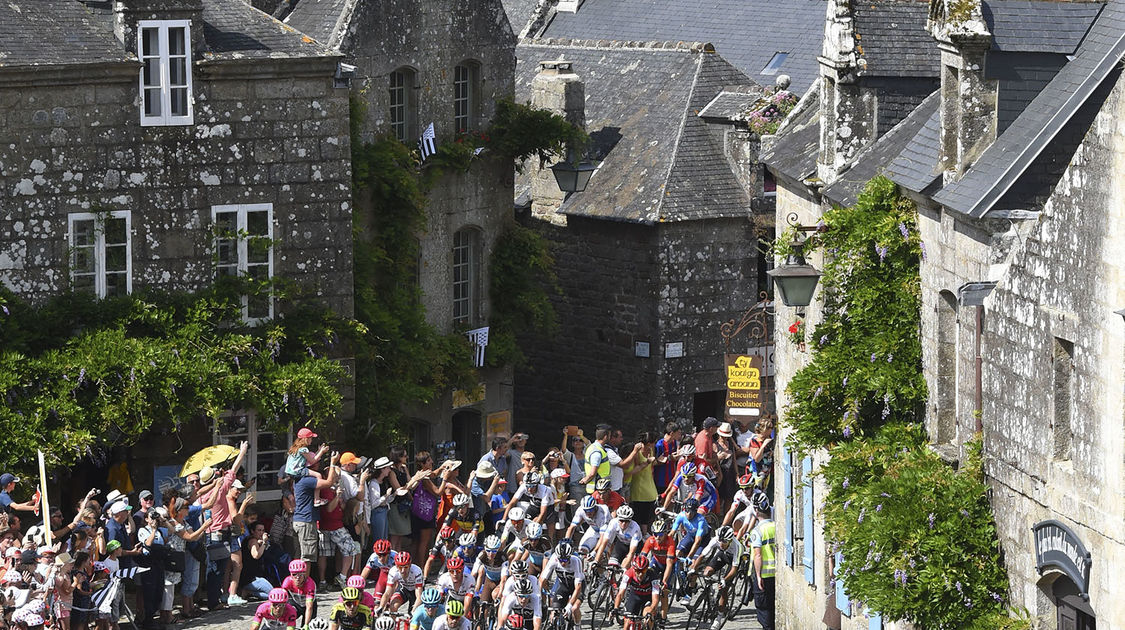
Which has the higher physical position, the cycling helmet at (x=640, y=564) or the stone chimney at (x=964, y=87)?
the stone chimney at (x=964, y=87)

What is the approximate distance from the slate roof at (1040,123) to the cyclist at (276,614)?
6.32 meters

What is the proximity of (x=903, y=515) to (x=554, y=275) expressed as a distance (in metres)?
13.7

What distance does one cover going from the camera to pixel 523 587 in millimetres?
20562

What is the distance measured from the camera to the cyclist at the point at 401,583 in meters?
19.9

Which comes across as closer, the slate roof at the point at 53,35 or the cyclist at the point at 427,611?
the cyclist at the point at 427,611

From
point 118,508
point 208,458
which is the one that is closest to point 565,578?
point 208,458

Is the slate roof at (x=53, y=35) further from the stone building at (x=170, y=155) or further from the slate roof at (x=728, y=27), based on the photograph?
the slate roof at (x=728, y=27)

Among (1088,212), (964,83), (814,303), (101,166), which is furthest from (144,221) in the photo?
(1088,212)

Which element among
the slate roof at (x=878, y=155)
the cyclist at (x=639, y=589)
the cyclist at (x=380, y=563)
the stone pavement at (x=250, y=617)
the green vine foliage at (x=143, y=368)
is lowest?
the stone pavement at (x=250, y=617)

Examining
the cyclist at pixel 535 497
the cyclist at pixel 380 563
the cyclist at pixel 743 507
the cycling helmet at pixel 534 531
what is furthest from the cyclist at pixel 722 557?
the cyclist at pixel 380 563

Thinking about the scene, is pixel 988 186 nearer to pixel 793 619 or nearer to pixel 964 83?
pixel 964 83

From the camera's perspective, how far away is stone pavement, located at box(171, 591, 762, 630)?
2155 centimetres

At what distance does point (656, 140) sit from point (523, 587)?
13815 millimetres

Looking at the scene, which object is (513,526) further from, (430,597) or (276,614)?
(276,614)
